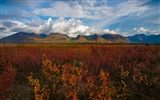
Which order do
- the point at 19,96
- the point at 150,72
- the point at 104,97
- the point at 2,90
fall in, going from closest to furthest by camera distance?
the point at 104,97, the point at 2,90, the point at 19,96, the point at 150,72

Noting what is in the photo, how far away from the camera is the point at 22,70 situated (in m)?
15.4

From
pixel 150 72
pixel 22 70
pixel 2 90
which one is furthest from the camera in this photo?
pixel 22 70

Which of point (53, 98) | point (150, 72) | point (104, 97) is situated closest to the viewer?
point (104, 97)

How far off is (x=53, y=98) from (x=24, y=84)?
4.32 m

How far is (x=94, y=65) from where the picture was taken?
14578 mm

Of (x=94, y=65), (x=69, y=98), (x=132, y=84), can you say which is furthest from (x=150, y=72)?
(x=69, y=98)

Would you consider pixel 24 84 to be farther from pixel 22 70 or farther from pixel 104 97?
pixel 104 97

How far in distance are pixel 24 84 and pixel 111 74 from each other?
22.8 ft

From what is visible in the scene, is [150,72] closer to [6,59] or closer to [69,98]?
[69,98]

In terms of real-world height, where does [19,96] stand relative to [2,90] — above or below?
below

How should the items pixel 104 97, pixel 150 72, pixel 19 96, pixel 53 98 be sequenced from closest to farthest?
pixel 104 97
pixel 53 98
pixel 19 96
pixel 150 72

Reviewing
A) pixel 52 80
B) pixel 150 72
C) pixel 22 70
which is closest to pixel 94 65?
pixel 150 72

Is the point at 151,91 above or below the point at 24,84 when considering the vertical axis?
above

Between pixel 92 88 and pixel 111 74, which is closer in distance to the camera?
pixel 92 88
